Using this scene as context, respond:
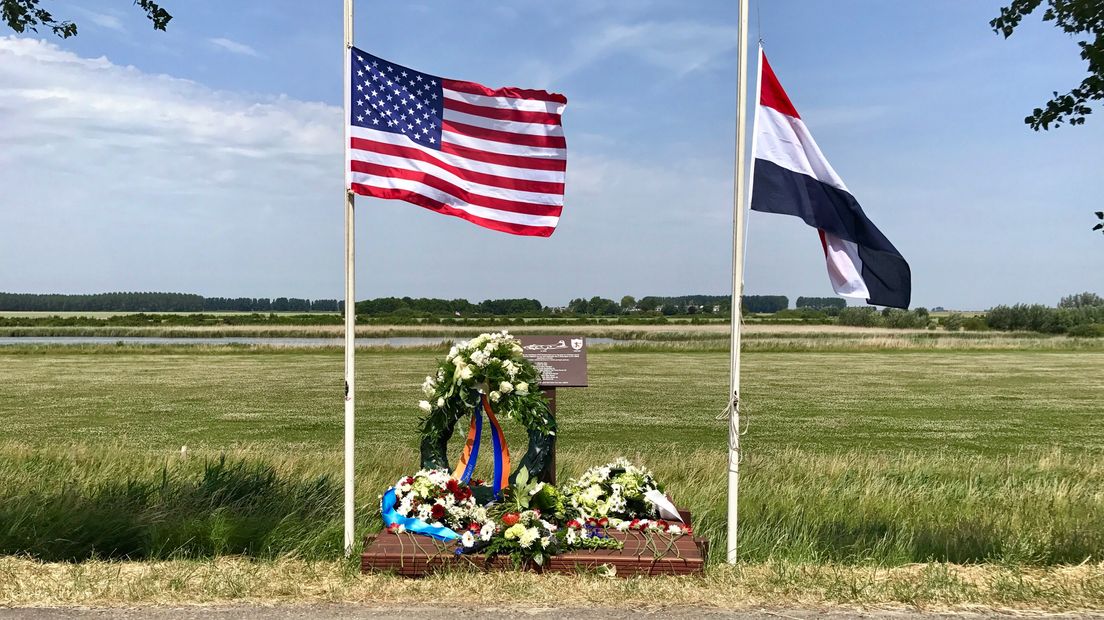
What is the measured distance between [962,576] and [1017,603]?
0.63 m

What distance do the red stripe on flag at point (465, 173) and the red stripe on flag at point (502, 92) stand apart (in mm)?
602

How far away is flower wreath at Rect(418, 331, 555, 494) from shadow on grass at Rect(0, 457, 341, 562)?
1.29 meters

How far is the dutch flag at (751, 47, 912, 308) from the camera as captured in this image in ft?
21.2

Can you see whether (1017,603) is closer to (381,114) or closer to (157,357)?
(381,114)

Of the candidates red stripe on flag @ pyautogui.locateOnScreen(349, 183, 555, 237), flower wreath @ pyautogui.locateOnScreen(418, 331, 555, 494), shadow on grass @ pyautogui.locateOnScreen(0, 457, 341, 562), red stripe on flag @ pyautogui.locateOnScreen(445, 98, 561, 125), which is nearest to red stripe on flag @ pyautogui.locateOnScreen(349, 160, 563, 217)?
red stripe on flag @ pyautogui.locateOnScreen(349, 183, 555, 237)

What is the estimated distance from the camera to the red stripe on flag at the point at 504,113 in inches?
263

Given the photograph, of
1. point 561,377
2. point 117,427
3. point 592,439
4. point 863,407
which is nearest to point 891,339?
point 863,407

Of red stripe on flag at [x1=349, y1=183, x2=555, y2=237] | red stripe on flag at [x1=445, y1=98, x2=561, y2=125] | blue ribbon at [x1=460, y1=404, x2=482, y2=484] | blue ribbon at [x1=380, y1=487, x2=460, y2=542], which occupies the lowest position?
blue ribbon at [x1=380, y1=487, x2=460, y2=542]

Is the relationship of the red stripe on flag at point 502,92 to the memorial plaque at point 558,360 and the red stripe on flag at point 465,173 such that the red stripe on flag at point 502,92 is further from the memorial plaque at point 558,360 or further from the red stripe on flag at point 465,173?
the memorial plaque at point 558,360

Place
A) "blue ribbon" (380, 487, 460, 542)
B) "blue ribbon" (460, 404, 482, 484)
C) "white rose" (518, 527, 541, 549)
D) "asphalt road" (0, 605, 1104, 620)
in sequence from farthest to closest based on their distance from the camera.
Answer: "blue ribbon" (460, 404, 482, 484) → "blue ribbon" (380, 487, 460, 542) → "white rose" (518, 527, 541, 549) → "asphalt road" (0, 605, 1104, 620)

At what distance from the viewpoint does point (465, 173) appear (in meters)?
6.68

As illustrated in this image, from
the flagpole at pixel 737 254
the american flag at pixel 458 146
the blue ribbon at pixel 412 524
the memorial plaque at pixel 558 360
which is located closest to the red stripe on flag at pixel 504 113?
the american flag at pixel 458 146

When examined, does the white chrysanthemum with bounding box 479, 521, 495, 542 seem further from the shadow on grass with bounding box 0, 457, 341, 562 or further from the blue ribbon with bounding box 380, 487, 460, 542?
the shadow on grass with bounding box 0, 457, 341, 562

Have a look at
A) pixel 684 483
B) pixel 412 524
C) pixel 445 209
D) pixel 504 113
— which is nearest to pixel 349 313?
pixel 445 209
